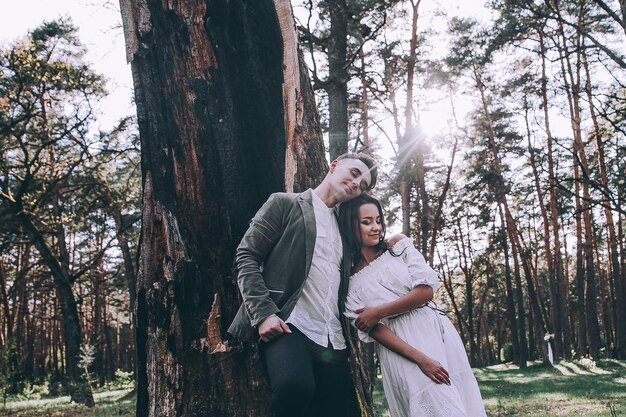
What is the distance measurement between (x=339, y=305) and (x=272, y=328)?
0.70 m

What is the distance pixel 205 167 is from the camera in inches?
132

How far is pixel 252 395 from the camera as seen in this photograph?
10.3 feet

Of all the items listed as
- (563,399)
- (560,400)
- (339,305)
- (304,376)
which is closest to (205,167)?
(339,305)

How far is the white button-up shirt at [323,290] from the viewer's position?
9.18ft

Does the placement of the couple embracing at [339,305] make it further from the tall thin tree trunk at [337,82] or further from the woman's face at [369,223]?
the tall thin tree trunk at [337,82]

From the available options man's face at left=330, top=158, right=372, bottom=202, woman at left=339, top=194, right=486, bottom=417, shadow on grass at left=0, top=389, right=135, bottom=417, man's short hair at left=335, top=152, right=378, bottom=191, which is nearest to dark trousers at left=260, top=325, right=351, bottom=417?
woman at left=339, top=194, right=486, bottom=417

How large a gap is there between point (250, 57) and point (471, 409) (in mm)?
2599

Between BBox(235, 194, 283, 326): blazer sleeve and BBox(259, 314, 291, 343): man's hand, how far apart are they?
0.03 m

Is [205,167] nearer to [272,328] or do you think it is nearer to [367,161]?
[367,161]

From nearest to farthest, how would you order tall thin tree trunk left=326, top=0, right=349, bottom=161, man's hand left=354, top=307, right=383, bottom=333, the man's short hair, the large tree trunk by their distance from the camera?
man's hand left=354, top=307, right=383, bottom=333, the large tree trunk, the man's short hair, tall thin tree trunk left=326, top=0, right=349, bottom=161

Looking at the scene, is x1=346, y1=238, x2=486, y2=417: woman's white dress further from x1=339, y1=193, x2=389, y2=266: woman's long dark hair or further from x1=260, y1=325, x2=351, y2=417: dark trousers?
x1=260, y1=325, x2=351, y2=417: dark trousers

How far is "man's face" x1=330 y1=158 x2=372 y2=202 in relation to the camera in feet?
10.4

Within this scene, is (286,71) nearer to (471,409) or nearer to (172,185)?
(172,185)

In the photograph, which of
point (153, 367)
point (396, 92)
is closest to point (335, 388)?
point (153, 367)
